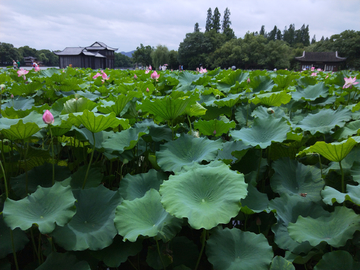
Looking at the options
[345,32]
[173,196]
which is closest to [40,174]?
[173,196]

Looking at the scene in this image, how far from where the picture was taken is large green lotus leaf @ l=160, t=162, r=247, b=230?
24.7 inches

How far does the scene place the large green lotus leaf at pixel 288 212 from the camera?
78 cm

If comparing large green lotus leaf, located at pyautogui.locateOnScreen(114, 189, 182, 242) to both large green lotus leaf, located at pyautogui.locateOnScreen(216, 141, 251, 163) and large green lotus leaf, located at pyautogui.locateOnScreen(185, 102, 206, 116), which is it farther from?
large green lotus leaf, located at pyautogui.locateOnScreen(185, 102, 206, 116)

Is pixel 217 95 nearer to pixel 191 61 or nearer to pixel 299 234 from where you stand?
pixel 299 234

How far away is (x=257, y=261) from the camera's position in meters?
0.70

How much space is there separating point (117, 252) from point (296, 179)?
799mm

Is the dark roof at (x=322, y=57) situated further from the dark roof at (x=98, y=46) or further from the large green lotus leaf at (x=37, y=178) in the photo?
the large green lotus leaf at (x=37, y=178)

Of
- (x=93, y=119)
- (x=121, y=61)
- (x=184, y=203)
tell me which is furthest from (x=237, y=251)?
(x=121, y=61)

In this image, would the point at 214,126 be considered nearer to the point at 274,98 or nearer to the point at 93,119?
the point at 274,98

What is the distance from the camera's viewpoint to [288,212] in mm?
860

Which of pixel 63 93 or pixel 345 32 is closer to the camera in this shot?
pixel 63 93

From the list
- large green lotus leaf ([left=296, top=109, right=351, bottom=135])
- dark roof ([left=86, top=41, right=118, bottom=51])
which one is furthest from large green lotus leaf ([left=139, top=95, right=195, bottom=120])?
dark roof ([left=86, top=41, right=118, bottom=51])

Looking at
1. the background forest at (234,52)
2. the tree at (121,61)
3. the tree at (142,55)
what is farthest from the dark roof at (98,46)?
the tree at (121,61)

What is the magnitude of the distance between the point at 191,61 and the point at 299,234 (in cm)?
4977
